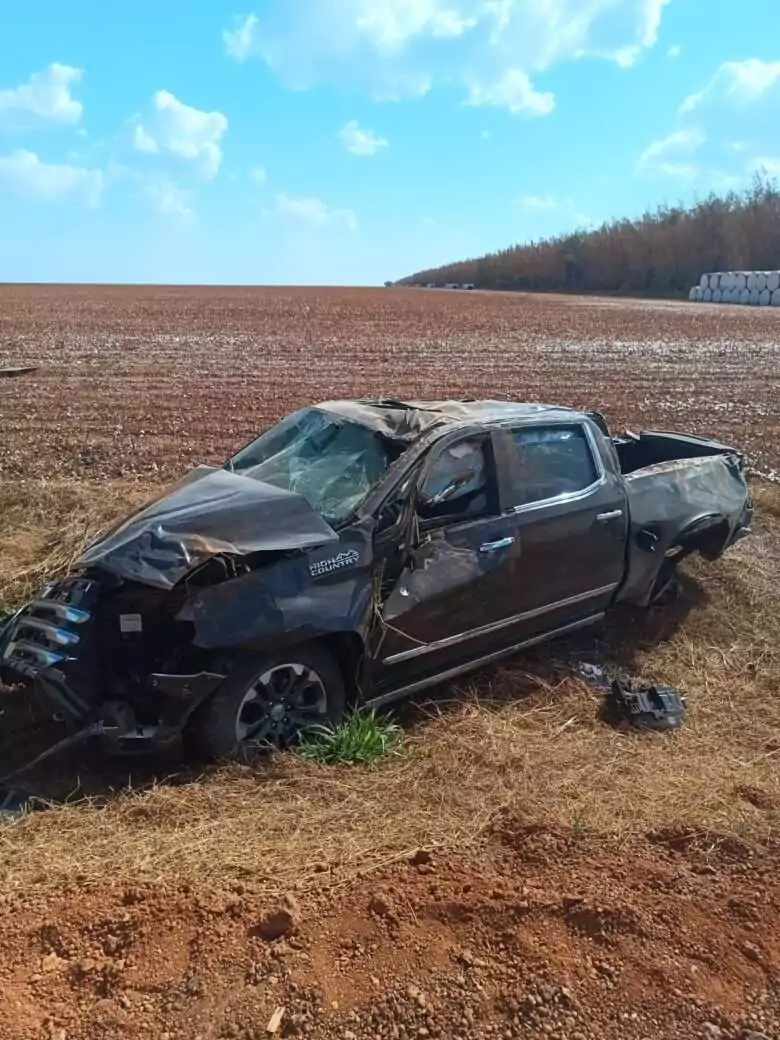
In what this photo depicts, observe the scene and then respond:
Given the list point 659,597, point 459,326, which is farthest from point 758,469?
point 459,326

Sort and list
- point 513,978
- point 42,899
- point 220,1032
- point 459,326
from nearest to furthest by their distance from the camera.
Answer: point 220,1032 < point 513,978 < point 42,899 < point 459,326

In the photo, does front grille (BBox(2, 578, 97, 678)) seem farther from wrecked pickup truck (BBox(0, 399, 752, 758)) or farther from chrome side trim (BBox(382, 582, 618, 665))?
chrome side trim (BBox(382, 582, 618, 665))

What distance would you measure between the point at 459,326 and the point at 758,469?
19.8 meters

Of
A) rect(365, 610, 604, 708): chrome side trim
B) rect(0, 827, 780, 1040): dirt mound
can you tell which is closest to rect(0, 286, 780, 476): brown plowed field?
rect(365, 610, 604, 708): chrome side trim

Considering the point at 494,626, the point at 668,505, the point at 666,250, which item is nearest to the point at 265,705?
the point at 494,626

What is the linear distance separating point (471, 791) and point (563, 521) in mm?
1912

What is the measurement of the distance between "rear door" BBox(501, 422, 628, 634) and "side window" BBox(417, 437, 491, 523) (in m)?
0.18

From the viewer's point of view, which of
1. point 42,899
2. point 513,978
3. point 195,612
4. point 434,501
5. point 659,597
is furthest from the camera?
point 659,597

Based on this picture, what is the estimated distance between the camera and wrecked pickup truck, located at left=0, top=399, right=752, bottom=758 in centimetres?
427

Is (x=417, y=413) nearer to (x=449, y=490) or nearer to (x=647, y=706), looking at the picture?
(x=449, y=490)

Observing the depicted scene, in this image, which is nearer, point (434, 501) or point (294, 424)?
point (434, 501)

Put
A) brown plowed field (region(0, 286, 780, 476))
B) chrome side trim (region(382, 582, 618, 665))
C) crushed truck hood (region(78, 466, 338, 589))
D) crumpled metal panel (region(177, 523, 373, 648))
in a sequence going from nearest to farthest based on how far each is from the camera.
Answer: crumpled metal panel (region(177, 523, 373, 648)), crushed truck hood (region(78, 466, 338, 589)), chrome side trim (region(382, 582, 618, 665)), brown plowed field (region(0, 286, 780, 476))

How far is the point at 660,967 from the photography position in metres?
3.08

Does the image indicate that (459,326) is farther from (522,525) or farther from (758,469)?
(522,525)
